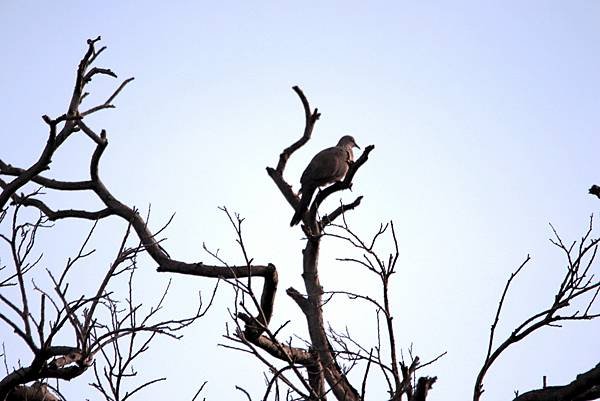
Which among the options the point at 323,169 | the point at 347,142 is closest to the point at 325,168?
the point at 323,169

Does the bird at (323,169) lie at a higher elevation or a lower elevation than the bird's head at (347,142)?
lower

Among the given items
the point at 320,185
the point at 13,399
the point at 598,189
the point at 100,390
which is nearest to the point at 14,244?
the point at 100,390

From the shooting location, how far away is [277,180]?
19.9ft

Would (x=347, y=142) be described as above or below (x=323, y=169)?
above

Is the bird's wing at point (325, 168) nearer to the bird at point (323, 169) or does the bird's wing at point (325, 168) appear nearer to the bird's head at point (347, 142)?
the bird at point (323, 169)

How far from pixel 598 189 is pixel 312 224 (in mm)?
2897

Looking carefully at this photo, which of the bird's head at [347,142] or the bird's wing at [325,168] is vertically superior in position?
the bird's head at [347,142]

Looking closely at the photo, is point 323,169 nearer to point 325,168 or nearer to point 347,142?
point 325,168

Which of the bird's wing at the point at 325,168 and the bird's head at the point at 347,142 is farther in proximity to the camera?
the bird's head at the point at 347,142

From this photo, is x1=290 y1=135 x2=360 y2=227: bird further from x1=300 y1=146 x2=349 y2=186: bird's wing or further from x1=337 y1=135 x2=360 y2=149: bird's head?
x1=337 y1=135 x2=360 y2=149: bird's head

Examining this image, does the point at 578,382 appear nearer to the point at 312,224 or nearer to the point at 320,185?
the point at 312,224

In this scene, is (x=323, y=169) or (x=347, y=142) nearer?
(x=323, y=169)

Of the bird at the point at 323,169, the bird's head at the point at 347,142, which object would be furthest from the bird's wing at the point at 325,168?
the bird's head at the point at 347,142

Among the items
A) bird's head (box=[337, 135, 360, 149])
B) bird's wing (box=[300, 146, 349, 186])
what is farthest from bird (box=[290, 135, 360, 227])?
bird's head (box=[337, 135, 360, 149])
